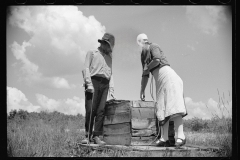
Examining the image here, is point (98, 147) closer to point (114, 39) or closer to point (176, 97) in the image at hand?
point (176, 97)

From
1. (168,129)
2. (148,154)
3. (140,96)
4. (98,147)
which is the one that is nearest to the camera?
(148,154)

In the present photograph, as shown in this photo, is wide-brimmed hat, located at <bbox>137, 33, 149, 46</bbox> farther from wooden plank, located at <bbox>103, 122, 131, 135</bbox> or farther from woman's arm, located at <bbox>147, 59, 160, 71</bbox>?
wooden plank, located at <bbox>103, 122, 131, 135</bbox>

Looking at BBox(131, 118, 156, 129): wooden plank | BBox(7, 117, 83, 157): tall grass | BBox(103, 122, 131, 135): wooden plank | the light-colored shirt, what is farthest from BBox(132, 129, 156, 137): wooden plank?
BBox(7, 117, 83, 157): tall grass

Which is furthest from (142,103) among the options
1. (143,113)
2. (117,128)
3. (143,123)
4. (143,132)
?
(117,128)

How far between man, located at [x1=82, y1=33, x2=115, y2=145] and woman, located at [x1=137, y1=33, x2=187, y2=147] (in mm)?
688

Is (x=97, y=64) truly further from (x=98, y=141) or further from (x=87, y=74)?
(x=98, y=141)

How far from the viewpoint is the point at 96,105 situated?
4938 millimetres

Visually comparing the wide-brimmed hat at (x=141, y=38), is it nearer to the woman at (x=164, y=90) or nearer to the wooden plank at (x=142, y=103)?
the woman at (x=164, y=90)

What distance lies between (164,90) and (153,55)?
609 mm

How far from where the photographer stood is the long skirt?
4.47 metres

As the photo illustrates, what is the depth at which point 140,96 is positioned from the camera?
5.17 meters

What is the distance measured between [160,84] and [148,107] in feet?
1.97

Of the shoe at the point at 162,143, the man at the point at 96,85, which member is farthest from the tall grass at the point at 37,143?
the shoe at the point at 162,143

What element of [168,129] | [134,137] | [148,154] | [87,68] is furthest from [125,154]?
[87,68]
